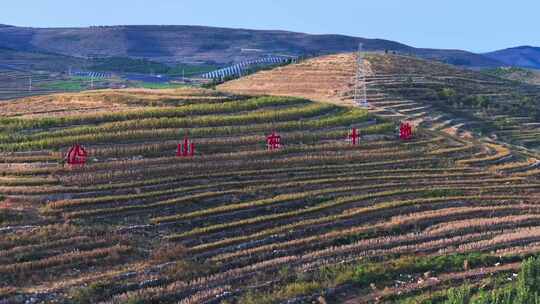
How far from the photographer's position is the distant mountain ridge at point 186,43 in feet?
469

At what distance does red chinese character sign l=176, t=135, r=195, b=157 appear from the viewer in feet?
95.3

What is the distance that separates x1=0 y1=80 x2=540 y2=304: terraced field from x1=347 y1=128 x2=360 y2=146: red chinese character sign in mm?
332

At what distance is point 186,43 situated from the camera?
153 m

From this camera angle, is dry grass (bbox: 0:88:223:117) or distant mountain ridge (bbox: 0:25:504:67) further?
distant mountain ridge (bbox: 0:25:504:67)

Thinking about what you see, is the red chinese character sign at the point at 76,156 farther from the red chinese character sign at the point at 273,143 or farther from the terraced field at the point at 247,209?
the red chinese character sign at the point at 273,143

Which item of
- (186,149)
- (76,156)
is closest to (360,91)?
(186,149)

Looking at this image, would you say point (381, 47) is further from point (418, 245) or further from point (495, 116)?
point (418, 245)

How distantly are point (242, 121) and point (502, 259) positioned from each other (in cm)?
1701

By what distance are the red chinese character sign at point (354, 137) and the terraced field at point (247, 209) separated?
1.09 ft

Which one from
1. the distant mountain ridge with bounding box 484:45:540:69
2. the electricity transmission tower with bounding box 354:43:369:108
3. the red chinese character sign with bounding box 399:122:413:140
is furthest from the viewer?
the distant mountain ridge with bounding box 484:45:540:69

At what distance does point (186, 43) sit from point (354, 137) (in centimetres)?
12524

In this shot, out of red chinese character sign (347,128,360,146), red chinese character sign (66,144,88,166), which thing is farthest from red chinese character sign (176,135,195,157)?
red chinese character sign (347,128,360,146)

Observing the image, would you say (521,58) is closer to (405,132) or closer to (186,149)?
(405,132)

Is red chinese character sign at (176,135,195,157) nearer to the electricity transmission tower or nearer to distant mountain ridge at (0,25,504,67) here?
the electricity transmission tower
